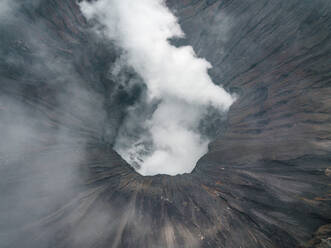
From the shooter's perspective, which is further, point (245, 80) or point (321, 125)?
point (245, 80)

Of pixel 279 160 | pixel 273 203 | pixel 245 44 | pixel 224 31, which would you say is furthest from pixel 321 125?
pixel 224 31

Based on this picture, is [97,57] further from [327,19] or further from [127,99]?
[327,19]

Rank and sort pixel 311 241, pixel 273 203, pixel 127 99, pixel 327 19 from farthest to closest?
pixel 127 99, pixel 327 19, pixel 273 203, pixel 311 241

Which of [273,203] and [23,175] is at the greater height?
[273,203]

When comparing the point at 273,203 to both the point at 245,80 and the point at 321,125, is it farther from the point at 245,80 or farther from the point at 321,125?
the point at 245,80

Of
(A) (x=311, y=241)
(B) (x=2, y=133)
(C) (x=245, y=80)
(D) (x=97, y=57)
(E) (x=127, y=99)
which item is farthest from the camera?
(E) (x=127, y=99)

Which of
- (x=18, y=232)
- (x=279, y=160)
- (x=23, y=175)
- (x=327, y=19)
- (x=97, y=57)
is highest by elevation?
(x=327, y=19)
